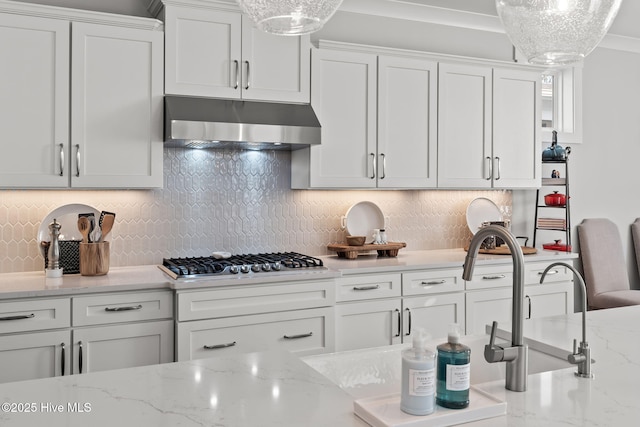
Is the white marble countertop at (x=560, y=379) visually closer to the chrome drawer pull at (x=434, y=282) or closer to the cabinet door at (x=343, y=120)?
the chrome drawer pull at (x=434, y=282)

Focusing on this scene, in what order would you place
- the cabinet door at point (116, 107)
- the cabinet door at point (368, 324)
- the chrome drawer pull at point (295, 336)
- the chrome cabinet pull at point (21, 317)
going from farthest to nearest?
the cabinet door at point (368, 324)
the chrome drawer pull at point (295, 336)
the cabinet door at point (116, 107)
the chrome cabinet pull at point (21, 317)

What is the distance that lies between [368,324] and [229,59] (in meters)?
1.85

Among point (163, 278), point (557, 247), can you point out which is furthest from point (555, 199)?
point (163, 278)

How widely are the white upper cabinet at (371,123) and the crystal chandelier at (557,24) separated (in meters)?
2.37

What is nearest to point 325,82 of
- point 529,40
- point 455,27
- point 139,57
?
point 139,57

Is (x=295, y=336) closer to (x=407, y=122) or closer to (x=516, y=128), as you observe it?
(x=407, y=122)

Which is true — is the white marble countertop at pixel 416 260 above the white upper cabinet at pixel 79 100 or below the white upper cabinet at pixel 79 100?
below

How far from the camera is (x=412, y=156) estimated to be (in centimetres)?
407

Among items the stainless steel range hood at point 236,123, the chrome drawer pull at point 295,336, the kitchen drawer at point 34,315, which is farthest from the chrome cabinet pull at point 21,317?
the chrome drawer pull at point 295,336

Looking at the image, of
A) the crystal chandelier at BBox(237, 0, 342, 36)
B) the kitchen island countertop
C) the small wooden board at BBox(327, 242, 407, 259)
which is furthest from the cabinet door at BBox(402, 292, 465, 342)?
the crystal chandelier at BBox(237, 0, 342, 36)

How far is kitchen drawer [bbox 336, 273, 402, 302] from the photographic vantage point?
139 inches

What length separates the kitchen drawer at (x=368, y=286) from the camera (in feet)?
11.6

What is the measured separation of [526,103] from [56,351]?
146 inches

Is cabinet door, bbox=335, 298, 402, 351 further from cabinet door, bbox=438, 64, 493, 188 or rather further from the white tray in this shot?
the white tray
